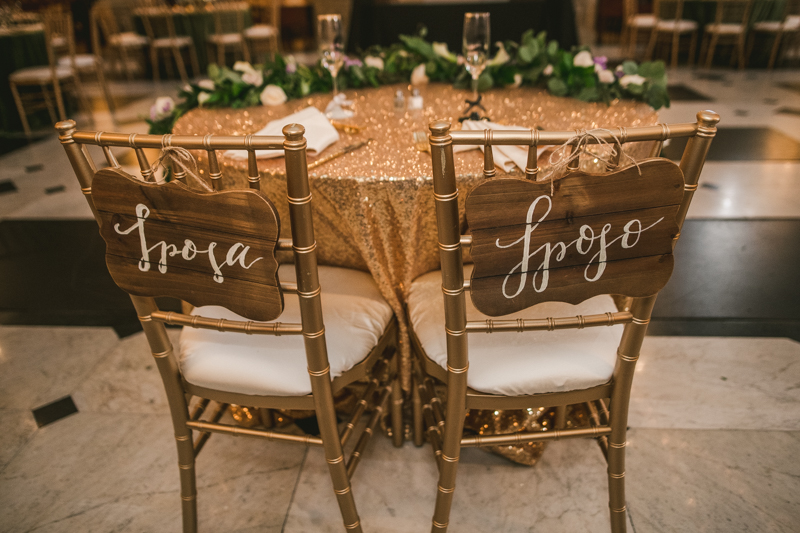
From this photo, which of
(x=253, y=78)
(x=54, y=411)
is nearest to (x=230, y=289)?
(x=253, y=78)

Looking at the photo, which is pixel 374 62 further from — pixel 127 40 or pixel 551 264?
pixel 127 40

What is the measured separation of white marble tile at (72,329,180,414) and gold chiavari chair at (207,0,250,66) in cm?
584

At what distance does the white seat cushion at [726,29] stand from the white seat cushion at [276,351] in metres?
6.92

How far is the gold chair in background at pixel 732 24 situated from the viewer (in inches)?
243

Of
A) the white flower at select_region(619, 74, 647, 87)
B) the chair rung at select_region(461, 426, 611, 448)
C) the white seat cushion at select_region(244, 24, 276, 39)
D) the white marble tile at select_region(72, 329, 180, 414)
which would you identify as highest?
the white seat cushion at select_region(244, 24, 276, 39)

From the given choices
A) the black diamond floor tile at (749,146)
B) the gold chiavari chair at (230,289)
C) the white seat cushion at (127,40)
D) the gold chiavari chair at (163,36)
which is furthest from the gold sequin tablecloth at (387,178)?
the white seat cushion at (127,40)

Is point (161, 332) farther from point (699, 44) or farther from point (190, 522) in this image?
point (699, 44)

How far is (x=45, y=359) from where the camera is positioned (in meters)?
2.02

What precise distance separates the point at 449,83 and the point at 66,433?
5.85 ft

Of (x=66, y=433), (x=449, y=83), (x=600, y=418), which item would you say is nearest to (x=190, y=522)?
(x=66, y=433)

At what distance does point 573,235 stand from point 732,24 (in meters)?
7.30

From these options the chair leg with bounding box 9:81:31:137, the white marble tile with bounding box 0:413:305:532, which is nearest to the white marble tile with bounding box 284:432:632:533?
the white marble tile with bounding box 0:413:305:532

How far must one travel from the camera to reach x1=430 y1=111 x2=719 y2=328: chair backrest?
79cm

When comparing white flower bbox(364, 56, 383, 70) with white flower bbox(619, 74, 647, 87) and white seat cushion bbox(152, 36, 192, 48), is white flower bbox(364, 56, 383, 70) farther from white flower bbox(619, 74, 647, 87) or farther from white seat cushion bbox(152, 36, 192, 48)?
white seat cushion bbox(152, 36, 192, 48)
